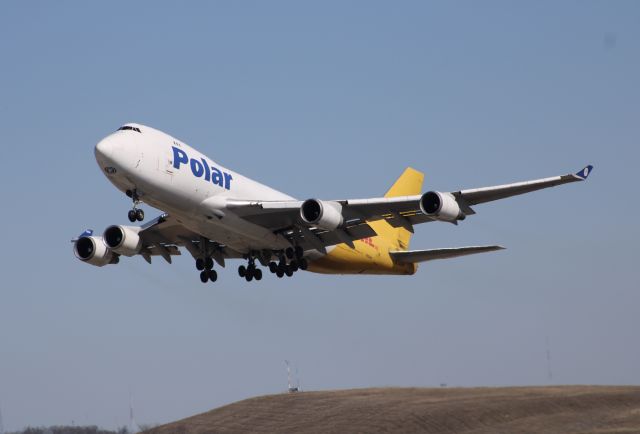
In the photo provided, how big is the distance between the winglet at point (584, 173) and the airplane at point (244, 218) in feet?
0.13

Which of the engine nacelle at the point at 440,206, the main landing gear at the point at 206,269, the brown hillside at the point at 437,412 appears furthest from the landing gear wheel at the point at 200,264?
the brown hillside at the point at 437,412

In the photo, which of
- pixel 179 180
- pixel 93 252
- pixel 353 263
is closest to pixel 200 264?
pixel 93 252

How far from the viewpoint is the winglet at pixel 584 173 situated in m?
39.6

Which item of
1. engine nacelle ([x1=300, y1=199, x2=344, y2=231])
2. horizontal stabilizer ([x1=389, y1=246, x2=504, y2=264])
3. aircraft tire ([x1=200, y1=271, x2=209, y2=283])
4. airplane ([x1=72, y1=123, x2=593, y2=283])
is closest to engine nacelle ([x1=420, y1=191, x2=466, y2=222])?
Result: airplane ([x1=72, y1=123, x2=593, y2=283])

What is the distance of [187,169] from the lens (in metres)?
43.2

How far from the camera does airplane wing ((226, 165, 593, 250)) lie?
1678 inches

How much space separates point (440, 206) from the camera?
4234 centimetres

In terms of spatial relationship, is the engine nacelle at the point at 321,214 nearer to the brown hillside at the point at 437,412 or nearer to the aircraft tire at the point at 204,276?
the aircraft tire at the point at 204,276

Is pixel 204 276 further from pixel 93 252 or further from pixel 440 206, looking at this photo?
pixel 440 206

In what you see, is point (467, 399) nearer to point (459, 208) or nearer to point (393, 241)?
point (393, 241)

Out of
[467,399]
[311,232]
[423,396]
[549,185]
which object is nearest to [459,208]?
[549,185]

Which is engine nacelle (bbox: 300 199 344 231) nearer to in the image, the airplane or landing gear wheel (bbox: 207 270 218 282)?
Answer: the airplane

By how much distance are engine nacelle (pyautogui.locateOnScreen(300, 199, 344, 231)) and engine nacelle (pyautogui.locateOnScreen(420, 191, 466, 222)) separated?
3885mm

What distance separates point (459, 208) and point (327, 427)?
39.6m
